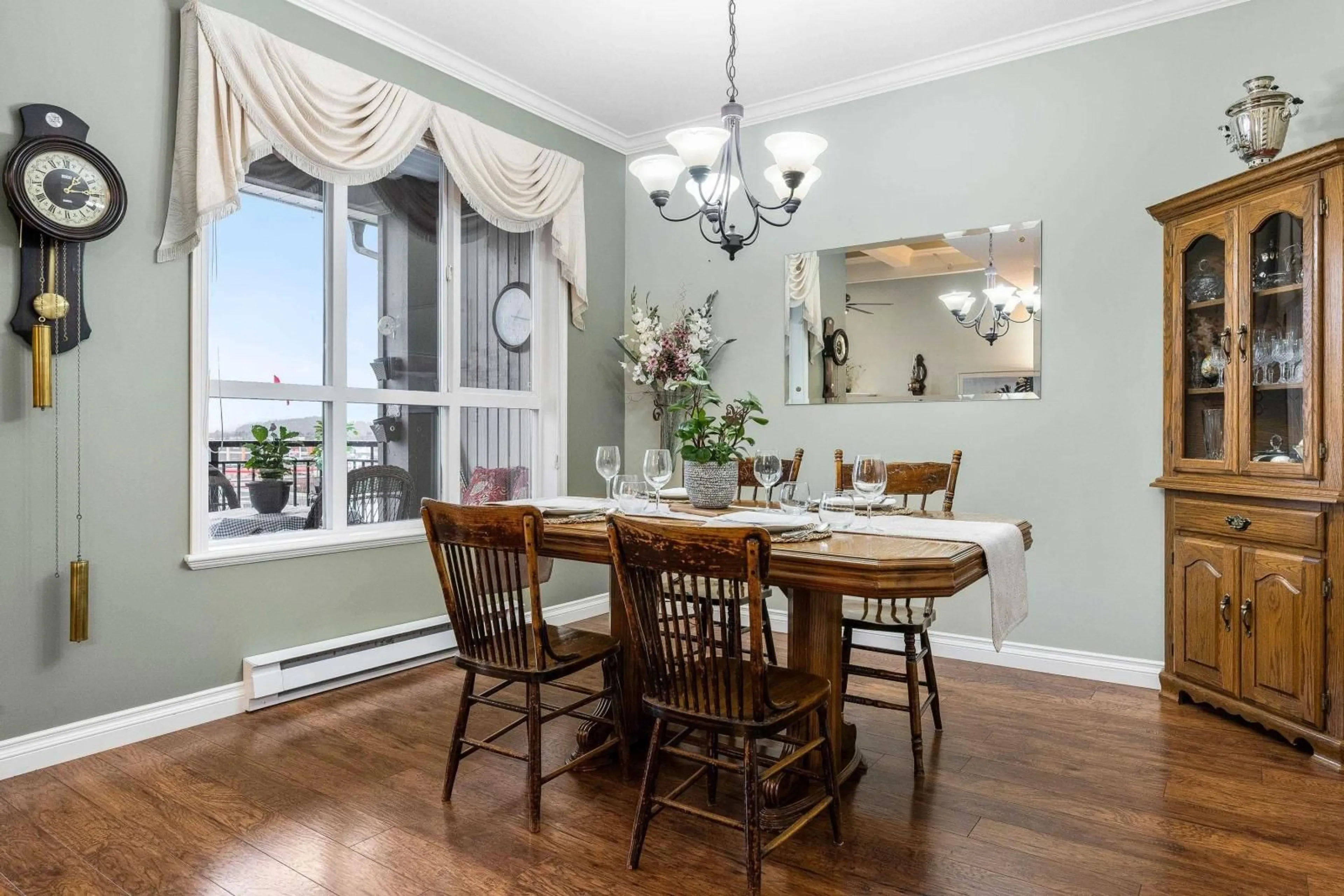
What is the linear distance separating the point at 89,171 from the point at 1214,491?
398cm

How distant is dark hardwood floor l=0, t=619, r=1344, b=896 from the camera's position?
75.5 inches

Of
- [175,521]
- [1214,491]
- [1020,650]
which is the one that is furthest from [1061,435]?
[175,521]

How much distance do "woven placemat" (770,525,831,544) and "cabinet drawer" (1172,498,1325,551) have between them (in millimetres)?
1702

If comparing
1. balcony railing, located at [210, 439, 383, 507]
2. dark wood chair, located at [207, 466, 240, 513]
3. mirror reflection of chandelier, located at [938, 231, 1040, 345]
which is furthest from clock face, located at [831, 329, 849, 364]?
dark wood chair, located at [207, 466, 240, 513]

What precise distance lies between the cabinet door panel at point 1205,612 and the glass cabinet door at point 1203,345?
0.31 m

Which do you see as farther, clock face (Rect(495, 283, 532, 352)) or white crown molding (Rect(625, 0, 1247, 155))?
clock face (Rect(495, 283, 532, 352))

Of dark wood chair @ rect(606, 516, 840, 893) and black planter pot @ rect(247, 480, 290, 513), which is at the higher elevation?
black planter pot @ rect(247, 480, 290, 513)

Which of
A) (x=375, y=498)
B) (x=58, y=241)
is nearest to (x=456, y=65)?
(x=58, y=241)

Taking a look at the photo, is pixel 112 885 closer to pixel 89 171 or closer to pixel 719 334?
pixel 89 171

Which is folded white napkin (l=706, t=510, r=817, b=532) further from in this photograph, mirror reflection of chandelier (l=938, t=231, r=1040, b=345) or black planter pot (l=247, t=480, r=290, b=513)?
black planter pot (l=247, t=480, r=290, b=513)

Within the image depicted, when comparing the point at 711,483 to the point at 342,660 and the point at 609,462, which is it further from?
the point at 342,660

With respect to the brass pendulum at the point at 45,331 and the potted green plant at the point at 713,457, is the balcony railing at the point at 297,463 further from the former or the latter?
the potted green plant at the point at 713,457

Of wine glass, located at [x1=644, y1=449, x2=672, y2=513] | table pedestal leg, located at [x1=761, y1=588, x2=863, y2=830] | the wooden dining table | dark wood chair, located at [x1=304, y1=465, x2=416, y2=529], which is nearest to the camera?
the wooden dining table

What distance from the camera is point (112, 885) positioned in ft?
6.23
